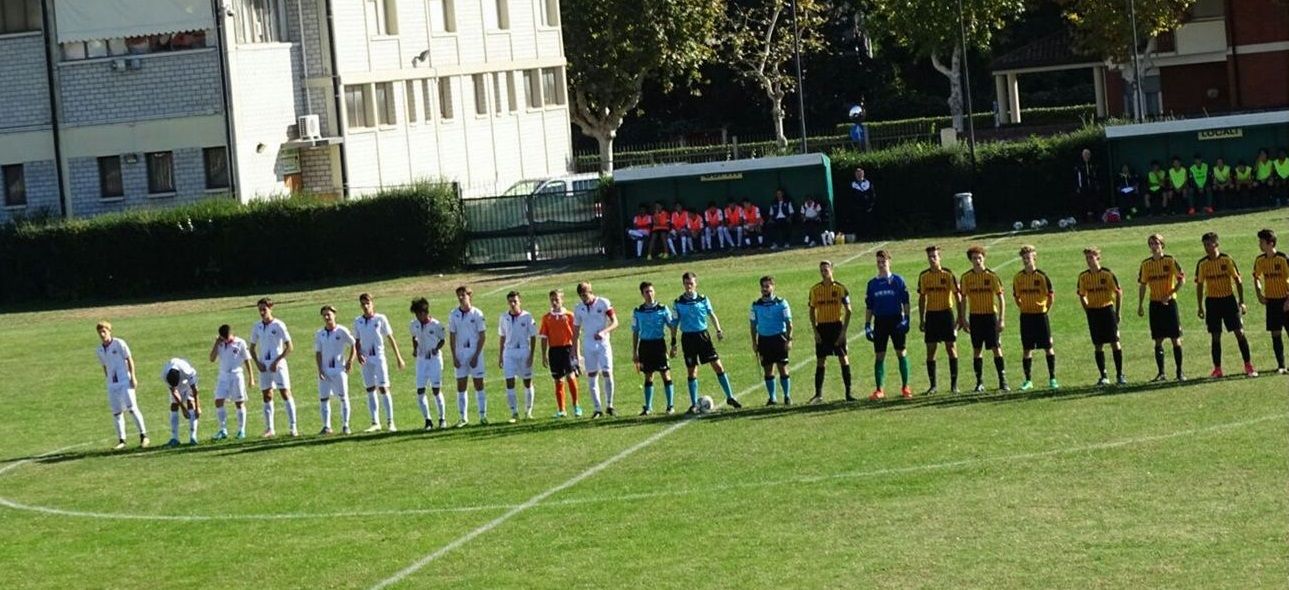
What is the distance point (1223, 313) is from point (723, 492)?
8.60m

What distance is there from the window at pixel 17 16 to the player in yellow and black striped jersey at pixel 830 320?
126 ft

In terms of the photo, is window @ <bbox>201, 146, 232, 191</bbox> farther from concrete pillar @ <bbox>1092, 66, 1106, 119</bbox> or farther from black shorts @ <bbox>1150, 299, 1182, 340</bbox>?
black shorts @ <bbox>1150, 299, 1182, 340</bbox>

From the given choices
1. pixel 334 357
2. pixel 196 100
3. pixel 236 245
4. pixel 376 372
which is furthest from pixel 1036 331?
pixel 196 100

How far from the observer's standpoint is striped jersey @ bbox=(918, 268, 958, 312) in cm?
2784

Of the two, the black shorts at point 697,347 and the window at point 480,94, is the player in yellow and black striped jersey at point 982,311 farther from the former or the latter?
the window at point 480,94

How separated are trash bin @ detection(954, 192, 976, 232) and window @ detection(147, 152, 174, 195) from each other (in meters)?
23.1

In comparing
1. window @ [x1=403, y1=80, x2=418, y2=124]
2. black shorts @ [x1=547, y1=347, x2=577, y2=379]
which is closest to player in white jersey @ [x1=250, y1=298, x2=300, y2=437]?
black shorts @ [x1=547, y1=347, x2=577, y2=379]

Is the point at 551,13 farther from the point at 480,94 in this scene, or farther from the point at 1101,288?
the point at 1101,288

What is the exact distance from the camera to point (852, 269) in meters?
44.3

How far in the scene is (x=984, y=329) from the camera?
27891 millimetres

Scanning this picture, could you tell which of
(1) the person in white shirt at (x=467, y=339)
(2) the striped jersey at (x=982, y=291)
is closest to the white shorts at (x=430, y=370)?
(1) the person in white shirt at (x=467, y=339)

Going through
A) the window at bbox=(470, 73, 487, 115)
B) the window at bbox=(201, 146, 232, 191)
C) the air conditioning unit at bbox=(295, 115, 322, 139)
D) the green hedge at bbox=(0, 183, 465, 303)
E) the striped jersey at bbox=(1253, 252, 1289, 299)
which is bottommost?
the striped jersey at bbox=(1253, 252, 1289, 299)

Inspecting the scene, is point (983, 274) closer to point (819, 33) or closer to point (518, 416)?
point (518, 416)

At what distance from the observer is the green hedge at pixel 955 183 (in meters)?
51.3
